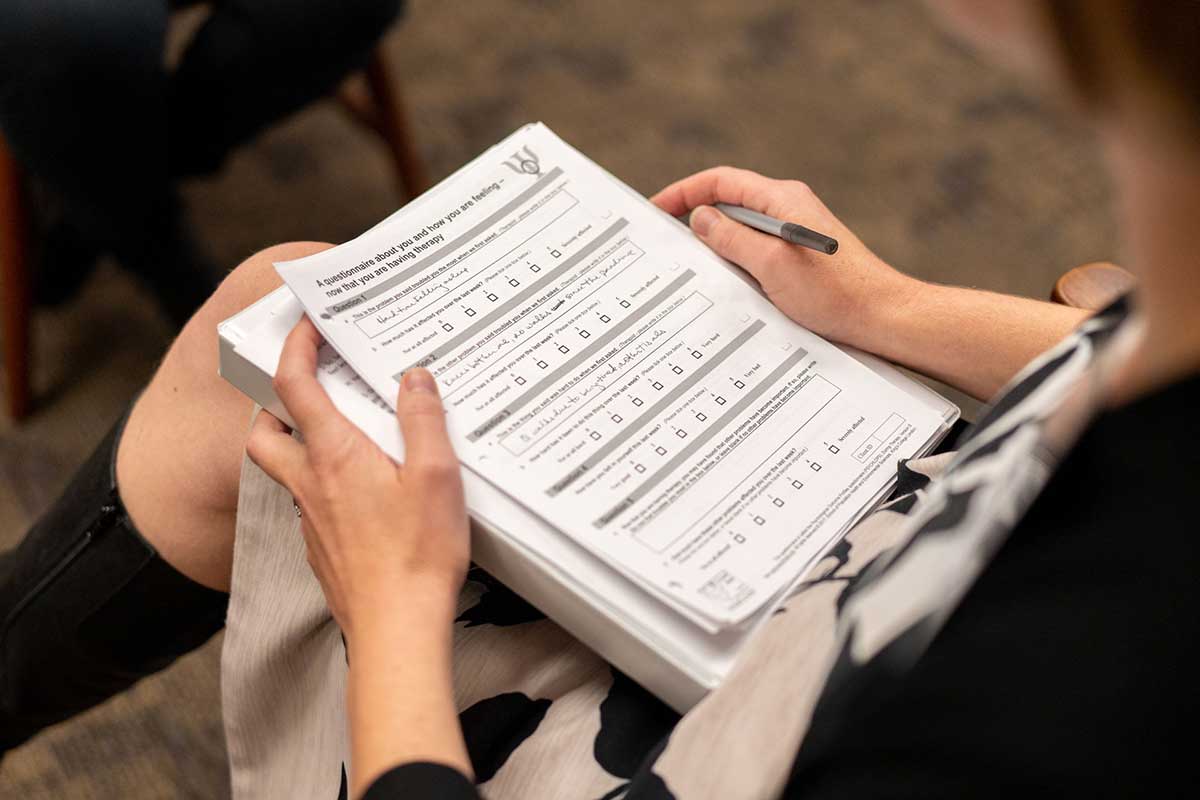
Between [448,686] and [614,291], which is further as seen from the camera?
[614,291]

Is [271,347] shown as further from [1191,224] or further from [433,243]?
[1191,224]

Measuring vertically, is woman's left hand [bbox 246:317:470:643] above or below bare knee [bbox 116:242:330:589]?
above

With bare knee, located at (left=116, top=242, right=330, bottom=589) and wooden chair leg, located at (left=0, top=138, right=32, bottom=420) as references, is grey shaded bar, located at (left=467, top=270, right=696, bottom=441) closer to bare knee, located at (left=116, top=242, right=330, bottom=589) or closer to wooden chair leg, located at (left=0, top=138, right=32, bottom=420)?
bare knee, located at (left=116, top=242, right=330, bottom=589)

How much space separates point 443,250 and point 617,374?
125mm

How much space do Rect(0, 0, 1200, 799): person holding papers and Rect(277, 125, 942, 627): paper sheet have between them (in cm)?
2

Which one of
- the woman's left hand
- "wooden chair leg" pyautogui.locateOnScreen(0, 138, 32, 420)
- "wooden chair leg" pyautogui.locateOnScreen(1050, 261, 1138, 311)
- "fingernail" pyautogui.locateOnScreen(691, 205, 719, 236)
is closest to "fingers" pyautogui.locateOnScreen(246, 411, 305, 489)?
the woman's left hand

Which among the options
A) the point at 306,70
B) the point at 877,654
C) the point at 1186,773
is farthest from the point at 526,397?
the point at 306,70

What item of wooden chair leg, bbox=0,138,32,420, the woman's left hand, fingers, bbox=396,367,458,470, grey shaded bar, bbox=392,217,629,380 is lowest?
wooden chair leg, bbox=0,138,32,420

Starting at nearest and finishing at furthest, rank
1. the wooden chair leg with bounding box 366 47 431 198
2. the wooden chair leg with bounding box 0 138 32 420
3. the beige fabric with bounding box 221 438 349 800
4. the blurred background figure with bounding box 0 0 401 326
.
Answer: the beige fabric with bounding box 221 438 349 800
the blurred background figure with bounding box 0 0 401 326
the wooden chair leg with bounding box 0 138 32 420
the wooden chair leg with bounding box 366 47 431 198

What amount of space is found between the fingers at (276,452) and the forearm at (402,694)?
9 cm

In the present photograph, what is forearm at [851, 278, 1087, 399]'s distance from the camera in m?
0.61

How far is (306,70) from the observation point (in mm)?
1025

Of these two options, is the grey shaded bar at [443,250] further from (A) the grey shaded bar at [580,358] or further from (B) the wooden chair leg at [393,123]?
(B) the wooden chair leg at [393,123]

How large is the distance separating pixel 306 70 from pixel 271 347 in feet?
1.88
